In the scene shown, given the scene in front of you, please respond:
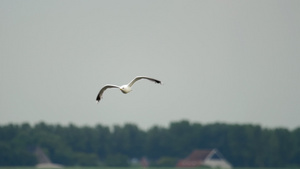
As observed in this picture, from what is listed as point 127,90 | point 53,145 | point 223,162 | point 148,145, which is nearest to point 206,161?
point 223,162

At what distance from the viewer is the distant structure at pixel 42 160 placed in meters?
134

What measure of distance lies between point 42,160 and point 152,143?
78.9 ft

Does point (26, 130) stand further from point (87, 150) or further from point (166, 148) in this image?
point (166, 148)

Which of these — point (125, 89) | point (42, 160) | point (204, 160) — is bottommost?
point (125, 89)

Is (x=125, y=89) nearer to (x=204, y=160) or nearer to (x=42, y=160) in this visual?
(x=42, y=160)

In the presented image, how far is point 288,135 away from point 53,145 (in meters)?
40.2

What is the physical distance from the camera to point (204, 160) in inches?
5472

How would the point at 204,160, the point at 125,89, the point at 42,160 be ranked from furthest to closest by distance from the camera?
1. the point at 204,160
2. the point at 42,160
3. the point at 125,89

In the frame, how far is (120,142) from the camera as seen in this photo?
507 feet

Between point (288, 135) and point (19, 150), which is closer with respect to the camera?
point (19, 150)

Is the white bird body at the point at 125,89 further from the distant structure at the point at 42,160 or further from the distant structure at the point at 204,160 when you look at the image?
the distant structure at the point at 204,160

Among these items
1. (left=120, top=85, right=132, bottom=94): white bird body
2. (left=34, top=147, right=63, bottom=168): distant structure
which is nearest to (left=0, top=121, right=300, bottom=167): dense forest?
(left=34, top=147, right=63, bottom=168): distant structure

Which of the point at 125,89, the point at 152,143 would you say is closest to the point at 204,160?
the point at 152,143

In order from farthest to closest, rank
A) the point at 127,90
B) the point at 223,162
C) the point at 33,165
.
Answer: the point at 223,162 → the point at 33,165 → the point at 127,90
